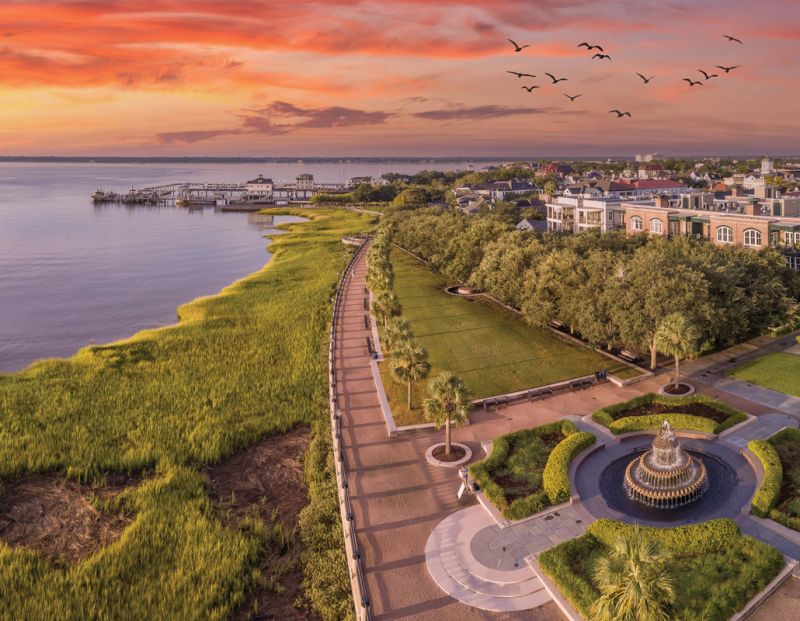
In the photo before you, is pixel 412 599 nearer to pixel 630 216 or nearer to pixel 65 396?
pixel 65 396

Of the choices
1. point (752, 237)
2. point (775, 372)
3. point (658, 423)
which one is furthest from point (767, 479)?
point (752, 237)

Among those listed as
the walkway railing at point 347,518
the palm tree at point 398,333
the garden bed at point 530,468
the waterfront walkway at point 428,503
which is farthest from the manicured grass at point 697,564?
the palm tree at point 398,333

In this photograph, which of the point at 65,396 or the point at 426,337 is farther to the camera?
the point at 426,337

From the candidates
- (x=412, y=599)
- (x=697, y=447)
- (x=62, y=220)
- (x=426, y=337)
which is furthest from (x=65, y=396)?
(x=62, y=220)

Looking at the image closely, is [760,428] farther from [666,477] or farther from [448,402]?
[448,402]

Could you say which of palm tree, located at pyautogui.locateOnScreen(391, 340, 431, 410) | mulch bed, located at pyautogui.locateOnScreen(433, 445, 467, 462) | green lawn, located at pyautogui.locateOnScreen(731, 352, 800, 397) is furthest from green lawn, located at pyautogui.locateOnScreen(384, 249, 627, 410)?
green lawn, located at pyautogui.locateOnScreen(731, 352, 800, 397)

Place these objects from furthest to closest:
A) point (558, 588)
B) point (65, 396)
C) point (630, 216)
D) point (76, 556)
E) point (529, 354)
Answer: point (630, 216) < point (529, 354) < point (65, 396) < point (76, 556) < point (558, 588)
